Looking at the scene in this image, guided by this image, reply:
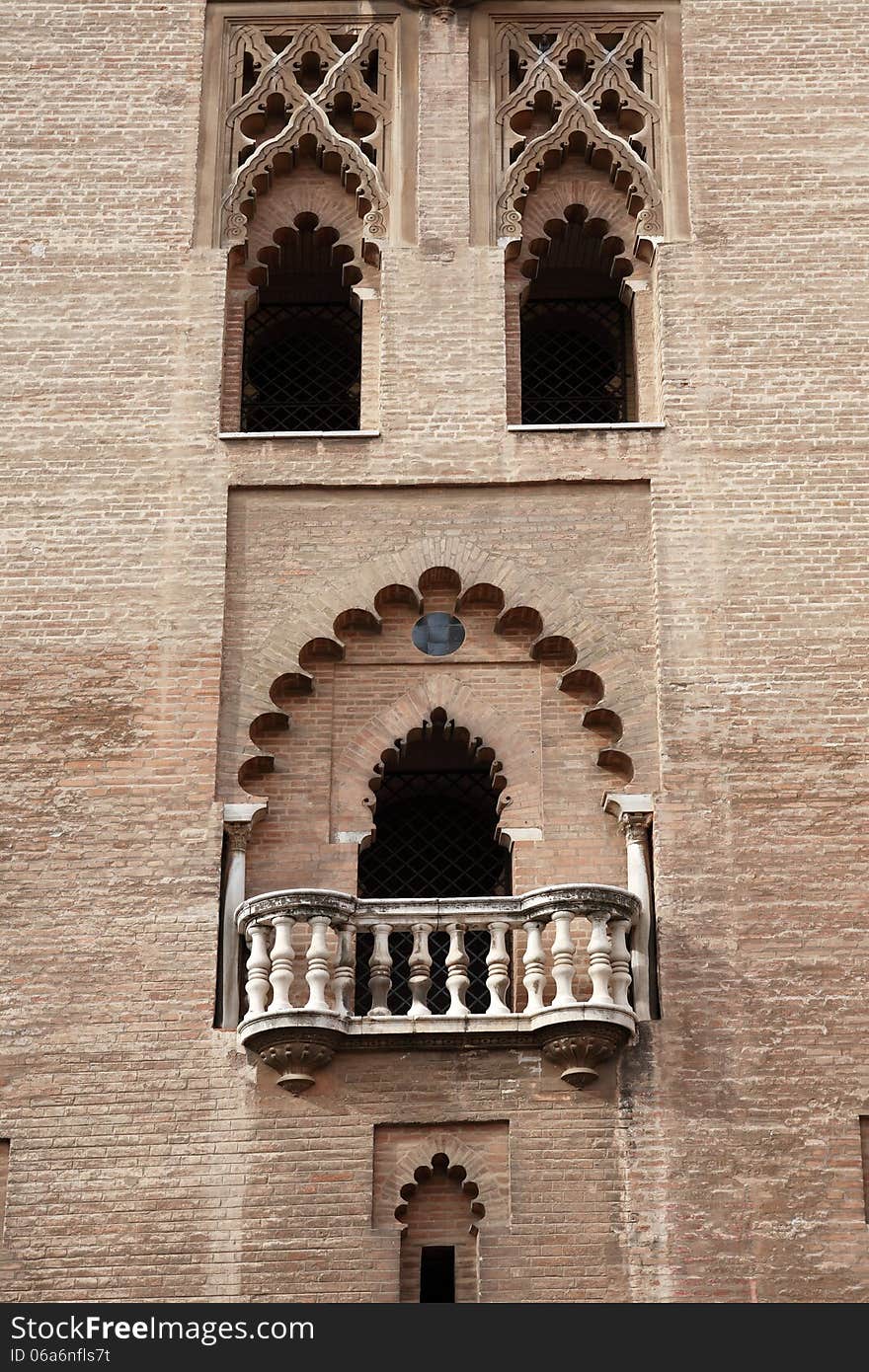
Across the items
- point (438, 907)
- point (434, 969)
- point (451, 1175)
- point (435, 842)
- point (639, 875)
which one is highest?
point (435, 842)

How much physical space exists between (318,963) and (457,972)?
2.31ft

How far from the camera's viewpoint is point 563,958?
14.0 m

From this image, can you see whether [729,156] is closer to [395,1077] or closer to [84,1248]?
[395,1077]

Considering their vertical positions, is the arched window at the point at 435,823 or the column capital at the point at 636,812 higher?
the arched window at the point at 435,823

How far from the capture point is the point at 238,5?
56.5ft

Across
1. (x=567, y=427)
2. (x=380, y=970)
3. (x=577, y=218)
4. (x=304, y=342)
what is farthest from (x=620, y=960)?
(x=304, y=342)

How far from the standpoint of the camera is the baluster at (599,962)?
13.9m

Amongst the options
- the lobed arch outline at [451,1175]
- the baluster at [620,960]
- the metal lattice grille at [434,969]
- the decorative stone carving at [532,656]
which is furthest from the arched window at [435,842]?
the lobed arch outline at [451,1175]

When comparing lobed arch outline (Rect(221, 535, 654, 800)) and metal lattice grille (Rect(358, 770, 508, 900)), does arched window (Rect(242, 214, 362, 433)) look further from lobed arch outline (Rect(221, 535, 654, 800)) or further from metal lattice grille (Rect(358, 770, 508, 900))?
metal lattice grille (Rect(358, 770, 508, 900))

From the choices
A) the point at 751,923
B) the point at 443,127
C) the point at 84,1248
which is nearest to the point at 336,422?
the point at 443,127

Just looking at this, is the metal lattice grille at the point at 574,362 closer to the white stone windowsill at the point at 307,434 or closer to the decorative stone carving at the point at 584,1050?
the white stone windowsill at the point at 307,434

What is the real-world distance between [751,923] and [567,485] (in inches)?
111

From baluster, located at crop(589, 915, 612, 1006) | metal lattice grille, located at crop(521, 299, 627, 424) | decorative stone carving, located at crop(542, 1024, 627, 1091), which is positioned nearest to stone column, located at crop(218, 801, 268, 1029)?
decorative stone carving, located at crop(542, 1024, 627, 1091)

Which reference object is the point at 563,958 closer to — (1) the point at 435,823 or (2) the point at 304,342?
(1) the point at 435,823
